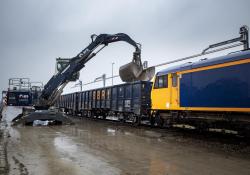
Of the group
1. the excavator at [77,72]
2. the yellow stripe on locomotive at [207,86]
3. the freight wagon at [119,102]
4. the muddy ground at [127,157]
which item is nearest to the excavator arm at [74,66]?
the excavator at [77,72]

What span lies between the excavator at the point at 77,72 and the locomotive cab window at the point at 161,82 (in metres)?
3.16

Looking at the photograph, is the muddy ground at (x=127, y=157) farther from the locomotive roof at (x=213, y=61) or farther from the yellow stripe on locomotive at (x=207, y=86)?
the locomotive roof at (x=213, y=61)

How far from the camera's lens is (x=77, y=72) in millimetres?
22406

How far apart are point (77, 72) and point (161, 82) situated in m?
7.20

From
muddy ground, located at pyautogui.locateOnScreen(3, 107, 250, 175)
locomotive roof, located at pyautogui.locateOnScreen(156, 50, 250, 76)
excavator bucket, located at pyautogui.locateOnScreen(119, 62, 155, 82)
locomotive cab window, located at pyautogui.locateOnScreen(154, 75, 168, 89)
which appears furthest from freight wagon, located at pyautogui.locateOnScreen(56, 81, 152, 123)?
muddy ground, located at pyautogui.locateOnScreen(3, 107, 250, 175)

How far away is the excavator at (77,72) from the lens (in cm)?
2091

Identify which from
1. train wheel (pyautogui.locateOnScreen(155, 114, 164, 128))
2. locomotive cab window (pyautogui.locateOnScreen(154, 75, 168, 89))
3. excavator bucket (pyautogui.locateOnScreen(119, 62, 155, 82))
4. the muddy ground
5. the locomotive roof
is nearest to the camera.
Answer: the muddy ground

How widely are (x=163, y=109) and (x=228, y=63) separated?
4.97 m

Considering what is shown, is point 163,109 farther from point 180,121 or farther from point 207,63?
point 207,63

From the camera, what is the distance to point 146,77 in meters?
21.1

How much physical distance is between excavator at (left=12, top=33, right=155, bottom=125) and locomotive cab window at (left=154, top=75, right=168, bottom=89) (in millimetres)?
3158

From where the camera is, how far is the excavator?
68.6ft

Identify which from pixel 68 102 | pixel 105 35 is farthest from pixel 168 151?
pixel 68 102

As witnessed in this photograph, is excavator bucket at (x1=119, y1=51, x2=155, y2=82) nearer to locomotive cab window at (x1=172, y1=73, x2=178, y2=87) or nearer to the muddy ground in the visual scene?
locomotive cab window at (x1=172, y1=73, x2=178, y2=87)
